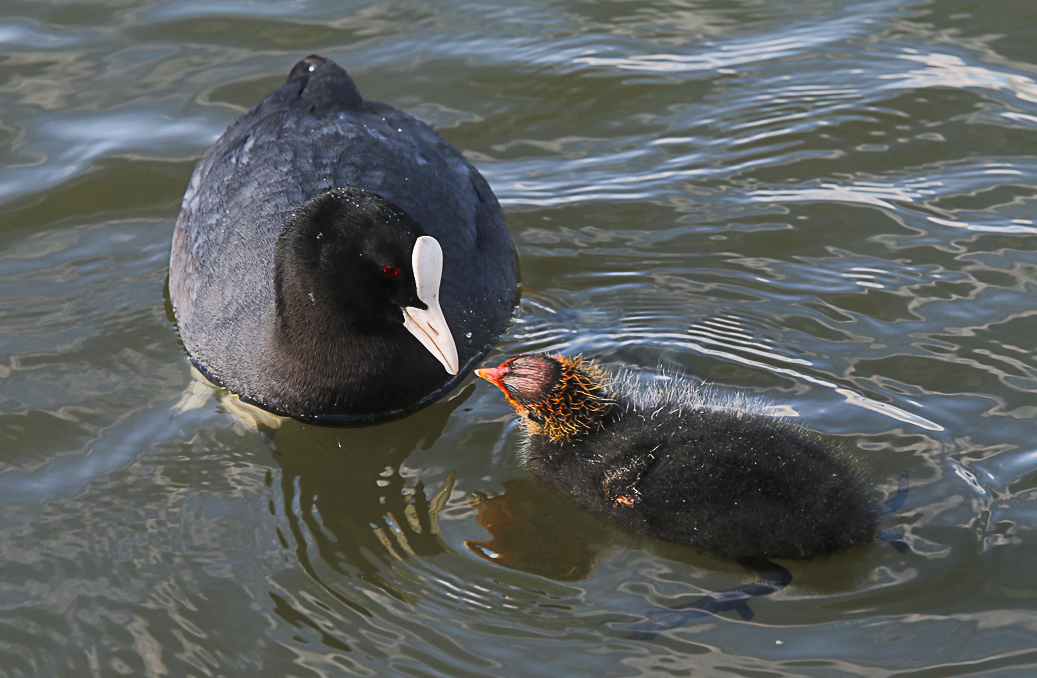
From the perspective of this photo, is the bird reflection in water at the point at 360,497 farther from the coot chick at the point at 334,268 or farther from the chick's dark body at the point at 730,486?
the chick's dark body at the point at 730,486

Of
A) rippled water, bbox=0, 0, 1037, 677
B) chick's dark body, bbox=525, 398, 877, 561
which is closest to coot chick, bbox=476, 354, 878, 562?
chick's dark body, bbox=525, 398, 877, 561

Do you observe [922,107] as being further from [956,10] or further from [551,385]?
[551,385]

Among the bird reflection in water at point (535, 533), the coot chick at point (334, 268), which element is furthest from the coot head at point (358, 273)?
the bird reflection in water at point (535, 533)

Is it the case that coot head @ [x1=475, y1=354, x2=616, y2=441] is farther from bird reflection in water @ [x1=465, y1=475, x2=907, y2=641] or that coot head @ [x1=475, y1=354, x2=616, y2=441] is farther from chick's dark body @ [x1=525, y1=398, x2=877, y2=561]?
bird reflection in water @ [x1=465, y1=475, x2=907, y2=641]

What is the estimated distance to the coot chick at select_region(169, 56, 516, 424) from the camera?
149 inches

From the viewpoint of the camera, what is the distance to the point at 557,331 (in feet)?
15.0

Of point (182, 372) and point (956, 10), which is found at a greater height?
point (956, 10)

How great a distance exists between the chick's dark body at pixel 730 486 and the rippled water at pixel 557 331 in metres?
0.14

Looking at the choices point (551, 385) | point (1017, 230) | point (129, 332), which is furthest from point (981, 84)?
point (129, 332)

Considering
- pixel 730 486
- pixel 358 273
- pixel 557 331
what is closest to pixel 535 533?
pixel 730 486

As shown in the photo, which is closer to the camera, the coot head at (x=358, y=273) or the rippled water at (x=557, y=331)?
the rippled water at (x=557, y=331)

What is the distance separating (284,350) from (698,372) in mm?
1610

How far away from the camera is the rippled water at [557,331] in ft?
10.6

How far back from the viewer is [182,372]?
448 centimetres
